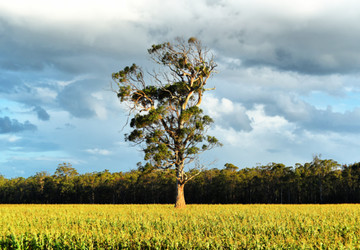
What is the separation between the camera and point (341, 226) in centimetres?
1705

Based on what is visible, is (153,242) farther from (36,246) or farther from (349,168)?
(349,168)

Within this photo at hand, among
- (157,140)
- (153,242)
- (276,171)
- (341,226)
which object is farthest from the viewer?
(276,171)

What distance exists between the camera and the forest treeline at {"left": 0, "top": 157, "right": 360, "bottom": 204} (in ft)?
238

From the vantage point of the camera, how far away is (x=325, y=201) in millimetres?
73250

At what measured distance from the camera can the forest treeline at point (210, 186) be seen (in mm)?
72438

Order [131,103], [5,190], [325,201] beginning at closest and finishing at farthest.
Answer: [131,103], [325,201], [5,190]

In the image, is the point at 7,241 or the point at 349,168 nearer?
the point at 7,241

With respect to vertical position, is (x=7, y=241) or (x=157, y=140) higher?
(x=157, y=140)

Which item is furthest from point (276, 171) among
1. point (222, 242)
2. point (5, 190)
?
point (5, 190)

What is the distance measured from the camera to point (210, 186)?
8238cm

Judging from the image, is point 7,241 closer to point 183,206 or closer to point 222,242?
point 222,242

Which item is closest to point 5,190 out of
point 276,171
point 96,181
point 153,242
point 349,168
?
point 96,181

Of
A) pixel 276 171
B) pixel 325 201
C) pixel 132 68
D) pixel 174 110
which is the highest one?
pixel 132 68

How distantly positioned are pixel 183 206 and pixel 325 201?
50.5 m
